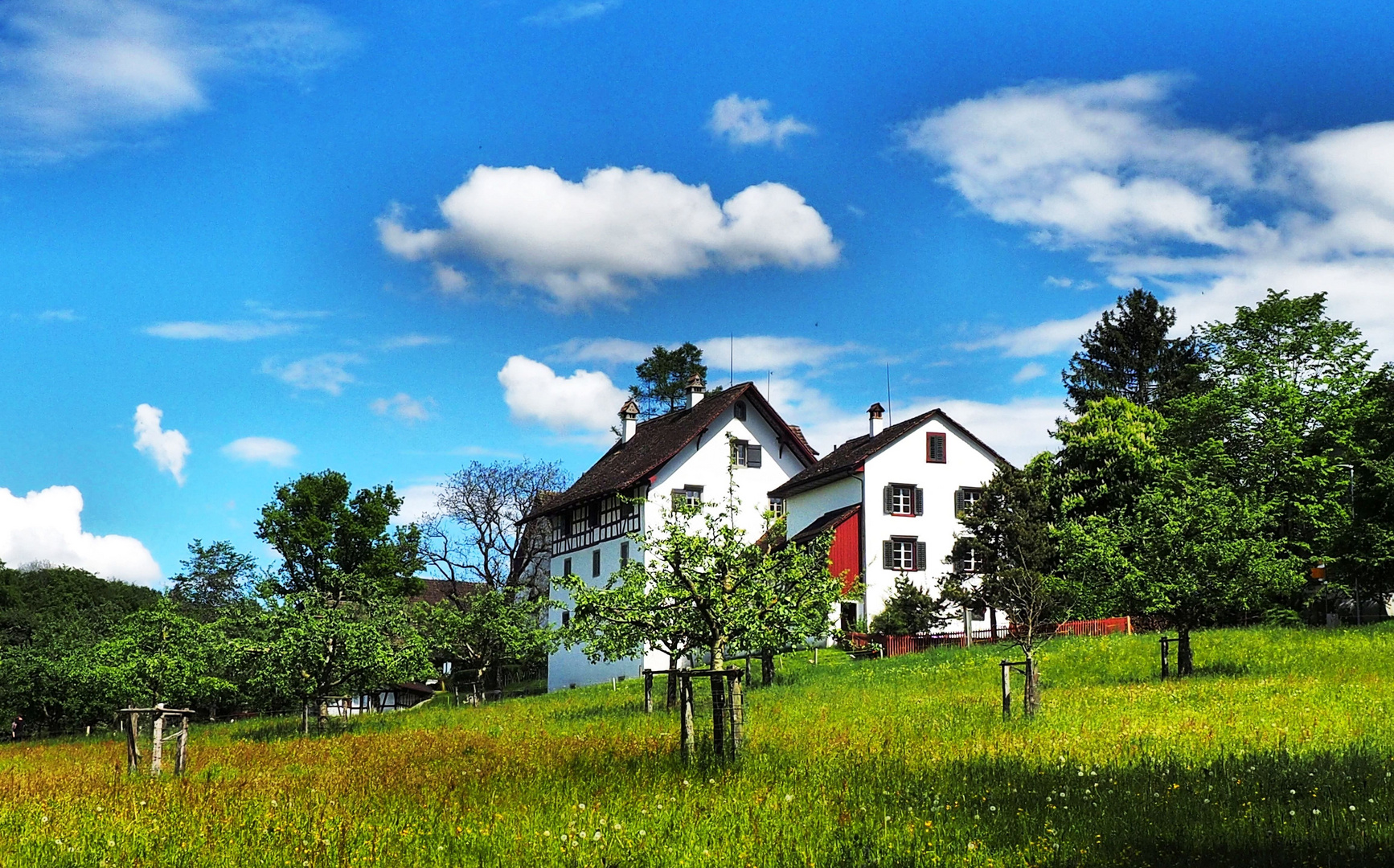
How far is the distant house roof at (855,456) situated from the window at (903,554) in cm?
367

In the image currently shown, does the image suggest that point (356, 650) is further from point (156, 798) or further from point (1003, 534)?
point (1003, 534)

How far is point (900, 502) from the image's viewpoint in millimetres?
52031

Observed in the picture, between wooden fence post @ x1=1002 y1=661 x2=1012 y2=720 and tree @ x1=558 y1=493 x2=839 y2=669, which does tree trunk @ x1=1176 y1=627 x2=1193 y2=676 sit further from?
tree @ x1=558 y1=493 x2=839 y2=669

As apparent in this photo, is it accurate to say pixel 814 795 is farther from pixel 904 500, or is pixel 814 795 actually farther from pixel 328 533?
pixel 328 533

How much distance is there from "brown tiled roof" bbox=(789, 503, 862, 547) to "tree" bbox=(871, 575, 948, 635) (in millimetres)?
5382

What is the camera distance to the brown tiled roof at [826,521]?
169 ft

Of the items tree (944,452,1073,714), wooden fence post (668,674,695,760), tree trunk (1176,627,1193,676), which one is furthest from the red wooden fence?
wooden fence post (668,674,695,760)

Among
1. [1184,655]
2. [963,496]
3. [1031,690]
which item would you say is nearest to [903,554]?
[963,496]

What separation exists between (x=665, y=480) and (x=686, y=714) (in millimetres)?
38428

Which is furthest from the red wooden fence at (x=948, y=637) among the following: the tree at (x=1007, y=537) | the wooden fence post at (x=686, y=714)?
the wooden fence post at (x=686, y=714)

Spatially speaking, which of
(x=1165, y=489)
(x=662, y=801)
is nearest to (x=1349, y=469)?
(x=1165, y=489)

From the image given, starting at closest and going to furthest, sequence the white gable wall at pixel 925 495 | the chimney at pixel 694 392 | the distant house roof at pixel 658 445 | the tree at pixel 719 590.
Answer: the tree at pixel 719 590 < the white gable wall at pixel 925 495 < the distant house roof at pixel 658 445 < the chimney at pixel 694 392

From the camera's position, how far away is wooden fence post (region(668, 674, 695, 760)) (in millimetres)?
14945

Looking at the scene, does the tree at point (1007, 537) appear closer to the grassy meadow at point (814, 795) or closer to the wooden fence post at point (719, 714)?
the grassy meadow at point (814, 795)
